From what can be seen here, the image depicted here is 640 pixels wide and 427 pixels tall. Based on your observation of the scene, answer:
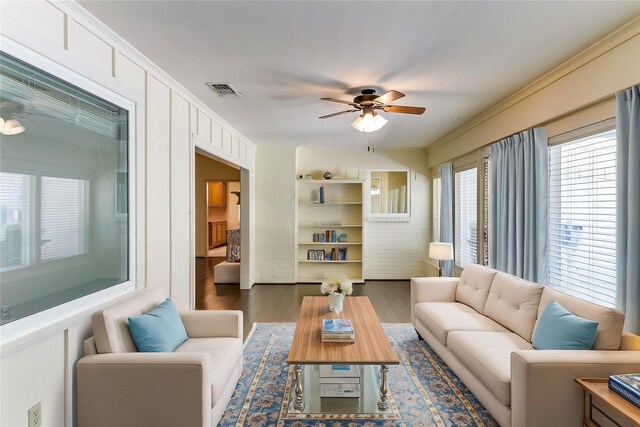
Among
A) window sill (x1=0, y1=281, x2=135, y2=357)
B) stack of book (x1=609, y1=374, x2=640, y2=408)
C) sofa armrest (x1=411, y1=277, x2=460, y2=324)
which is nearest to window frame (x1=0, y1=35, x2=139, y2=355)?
window sill (x1=0, y1=281, x2=135, y2=357)

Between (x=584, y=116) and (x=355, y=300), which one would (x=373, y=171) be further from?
(x=584, y=116)

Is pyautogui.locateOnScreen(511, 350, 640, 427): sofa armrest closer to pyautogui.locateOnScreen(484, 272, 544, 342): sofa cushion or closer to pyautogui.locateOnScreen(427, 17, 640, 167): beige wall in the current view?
pyautogui.locateOnScreen(484, 272, 544, 342): sofa cushion

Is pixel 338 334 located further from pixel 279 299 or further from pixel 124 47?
pixel 279 299

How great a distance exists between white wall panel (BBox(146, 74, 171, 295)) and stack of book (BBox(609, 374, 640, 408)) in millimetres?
3186

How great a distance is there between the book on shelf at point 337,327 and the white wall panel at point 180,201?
1.58 metres

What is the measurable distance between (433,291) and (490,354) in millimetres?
1404

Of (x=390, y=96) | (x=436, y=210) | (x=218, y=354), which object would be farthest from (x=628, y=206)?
(x=436, y=210)

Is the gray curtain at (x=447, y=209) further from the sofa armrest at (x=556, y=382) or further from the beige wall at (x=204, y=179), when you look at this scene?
the beige wall at (x=204, y=179)

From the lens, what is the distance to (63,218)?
191 centimetres

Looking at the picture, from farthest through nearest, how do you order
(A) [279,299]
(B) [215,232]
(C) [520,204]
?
(B) [215,232], (A) [279,299], (C) [520,204]

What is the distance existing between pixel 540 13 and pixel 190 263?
3.65 meters

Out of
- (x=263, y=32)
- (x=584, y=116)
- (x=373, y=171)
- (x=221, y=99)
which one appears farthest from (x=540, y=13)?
(x=373, y=171)

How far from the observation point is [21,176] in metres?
1.63

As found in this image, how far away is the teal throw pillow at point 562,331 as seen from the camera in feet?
6.61
